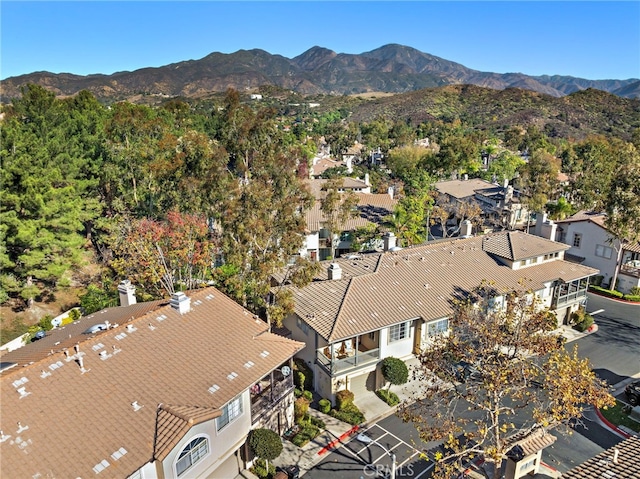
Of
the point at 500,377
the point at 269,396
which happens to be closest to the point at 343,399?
the point at 269,396

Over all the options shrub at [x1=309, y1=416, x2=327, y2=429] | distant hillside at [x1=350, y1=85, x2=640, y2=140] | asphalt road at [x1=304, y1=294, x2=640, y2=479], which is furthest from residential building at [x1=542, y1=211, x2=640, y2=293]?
distant hillside at [x1=350, y1=85, x2=640, y2=140]

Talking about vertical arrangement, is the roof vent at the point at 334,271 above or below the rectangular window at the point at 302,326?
above

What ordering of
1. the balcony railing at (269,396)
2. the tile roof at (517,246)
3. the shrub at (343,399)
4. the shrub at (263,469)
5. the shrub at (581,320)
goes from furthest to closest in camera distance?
the shrub at (581,320) → the tile roof at (517,246) → the shrub at (343,399) → the balcony railing at (269,396) → the shrub at (263,469)

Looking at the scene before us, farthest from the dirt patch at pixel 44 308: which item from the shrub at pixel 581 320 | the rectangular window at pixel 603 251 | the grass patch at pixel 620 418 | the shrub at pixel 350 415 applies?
the rectangular window at pixel 603 251

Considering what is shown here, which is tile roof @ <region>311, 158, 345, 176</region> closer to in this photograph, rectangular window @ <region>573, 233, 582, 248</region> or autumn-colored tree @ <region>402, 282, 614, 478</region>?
rectangular window @ <region>573, 233, 582, 248</region>

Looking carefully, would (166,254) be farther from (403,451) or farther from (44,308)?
(403,451)

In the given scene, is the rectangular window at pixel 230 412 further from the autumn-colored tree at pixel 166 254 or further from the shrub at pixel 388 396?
the autumn-colored tree at pixel 166 254

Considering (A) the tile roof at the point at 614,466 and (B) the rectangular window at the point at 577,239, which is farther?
(B) the rectangular window at the point at 577,239
